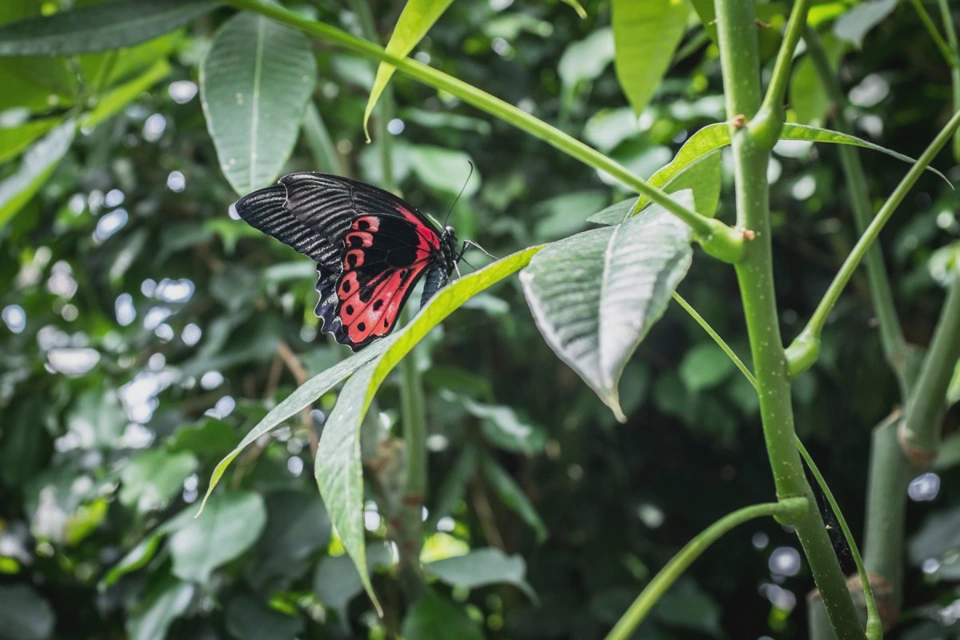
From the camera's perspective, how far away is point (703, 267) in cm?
119

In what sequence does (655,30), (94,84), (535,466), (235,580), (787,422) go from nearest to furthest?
(787,422) → (655,30) → (94,84) → (235,580) → (535,466)

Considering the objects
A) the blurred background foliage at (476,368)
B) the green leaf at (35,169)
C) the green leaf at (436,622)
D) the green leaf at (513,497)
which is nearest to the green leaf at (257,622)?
the blurred background foliage at (476,368)

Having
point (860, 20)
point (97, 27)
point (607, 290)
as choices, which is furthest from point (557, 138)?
point (860, 20)

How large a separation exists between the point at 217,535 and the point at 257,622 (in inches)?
5.0

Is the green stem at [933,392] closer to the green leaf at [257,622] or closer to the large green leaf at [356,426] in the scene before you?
the large green leaf at [356,426]

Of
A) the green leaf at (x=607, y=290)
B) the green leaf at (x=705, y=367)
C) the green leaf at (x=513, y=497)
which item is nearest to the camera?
the green leaf at (x=607, y=290)

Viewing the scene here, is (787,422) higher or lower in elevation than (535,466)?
higher

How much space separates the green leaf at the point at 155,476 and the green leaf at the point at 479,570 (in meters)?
0.25

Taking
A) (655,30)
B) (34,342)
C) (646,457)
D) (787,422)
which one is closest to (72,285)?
(34,342)

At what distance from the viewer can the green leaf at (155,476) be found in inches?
32.0

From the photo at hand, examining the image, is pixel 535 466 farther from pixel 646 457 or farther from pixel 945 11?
pixel 945 11

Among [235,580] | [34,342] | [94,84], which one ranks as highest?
[94,84]

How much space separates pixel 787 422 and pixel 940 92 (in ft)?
3.39

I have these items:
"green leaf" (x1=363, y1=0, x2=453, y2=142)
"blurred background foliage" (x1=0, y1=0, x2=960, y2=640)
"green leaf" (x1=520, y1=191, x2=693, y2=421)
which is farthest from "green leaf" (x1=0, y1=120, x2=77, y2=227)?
"green leaf" (x1=520, y1=191, x2=693, y2=421)
